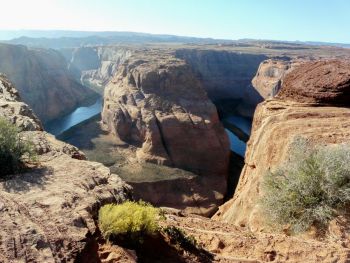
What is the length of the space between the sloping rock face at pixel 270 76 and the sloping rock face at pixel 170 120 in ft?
95.6

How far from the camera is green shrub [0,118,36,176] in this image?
8750mm

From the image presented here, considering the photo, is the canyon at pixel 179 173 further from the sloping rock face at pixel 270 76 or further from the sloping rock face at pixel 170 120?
the sloping rock face at pixel 270 76

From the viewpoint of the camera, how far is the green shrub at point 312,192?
9055mm

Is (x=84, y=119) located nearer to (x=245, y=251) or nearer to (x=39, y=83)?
(x=39, y=83)

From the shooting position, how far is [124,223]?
22.7 ft

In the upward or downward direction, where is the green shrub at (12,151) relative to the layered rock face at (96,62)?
upward

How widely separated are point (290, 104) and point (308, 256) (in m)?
8.76

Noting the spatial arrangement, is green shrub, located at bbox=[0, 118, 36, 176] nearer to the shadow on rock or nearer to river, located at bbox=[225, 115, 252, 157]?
the shadow on rock

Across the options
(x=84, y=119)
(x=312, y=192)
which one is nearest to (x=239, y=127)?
(x=84, y=119)

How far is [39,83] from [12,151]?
255 ft

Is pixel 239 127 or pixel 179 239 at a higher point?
pixel 179 239

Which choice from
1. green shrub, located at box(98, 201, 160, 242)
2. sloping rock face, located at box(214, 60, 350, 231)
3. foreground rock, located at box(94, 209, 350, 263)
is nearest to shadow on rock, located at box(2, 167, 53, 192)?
green shrub, located at box(98, 201, 160, 242)

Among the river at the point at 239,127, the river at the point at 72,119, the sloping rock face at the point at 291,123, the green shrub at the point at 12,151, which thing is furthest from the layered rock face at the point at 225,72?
the green shrub at the point at 12,151

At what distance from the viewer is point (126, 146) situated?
48875mm
